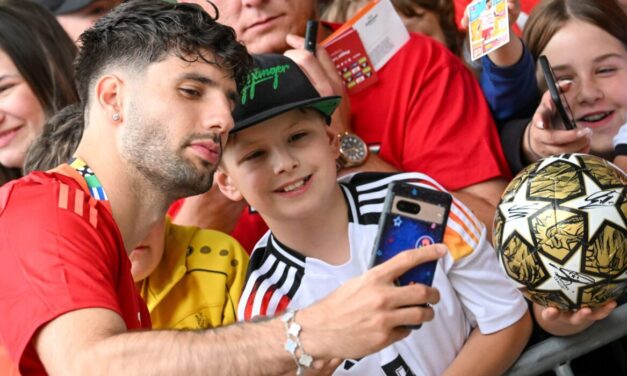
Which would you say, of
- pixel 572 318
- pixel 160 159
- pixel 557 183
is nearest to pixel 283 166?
pixel 160 159

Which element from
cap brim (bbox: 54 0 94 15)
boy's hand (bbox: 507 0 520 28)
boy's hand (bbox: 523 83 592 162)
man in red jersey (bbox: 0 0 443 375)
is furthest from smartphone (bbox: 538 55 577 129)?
cap brim (bbox: 54 0 94 15)

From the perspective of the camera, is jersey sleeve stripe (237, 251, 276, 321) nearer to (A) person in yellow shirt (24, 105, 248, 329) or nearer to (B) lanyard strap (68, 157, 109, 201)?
(A) person in yellow shirt (24, 105, 248, 329)

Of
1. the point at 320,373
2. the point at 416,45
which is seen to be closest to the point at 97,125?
the point at 320,373

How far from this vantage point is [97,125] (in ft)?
7.70

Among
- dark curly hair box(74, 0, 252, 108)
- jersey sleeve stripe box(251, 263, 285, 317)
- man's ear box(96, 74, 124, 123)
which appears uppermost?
dark curly hair box(74, 0, 252, 108)

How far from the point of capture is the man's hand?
71.4 inches

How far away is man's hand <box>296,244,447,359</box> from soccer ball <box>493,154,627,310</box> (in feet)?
1.43

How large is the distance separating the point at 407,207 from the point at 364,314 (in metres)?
0.30

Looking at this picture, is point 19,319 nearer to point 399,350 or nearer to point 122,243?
point 122,243

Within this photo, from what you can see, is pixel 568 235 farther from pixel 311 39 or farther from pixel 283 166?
pixel 311 39

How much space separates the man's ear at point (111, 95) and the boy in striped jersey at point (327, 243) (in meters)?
0.33

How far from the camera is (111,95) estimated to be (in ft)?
7.66

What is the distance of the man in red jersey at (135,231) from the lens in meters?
1.83

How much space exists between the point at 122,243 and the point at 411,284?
2.33 feet
